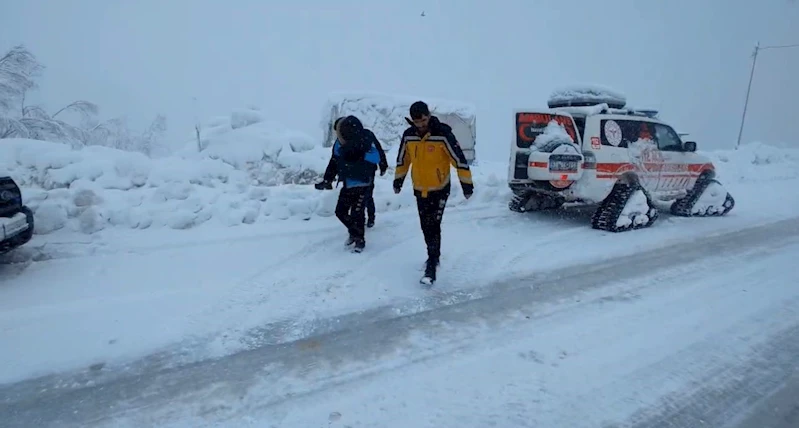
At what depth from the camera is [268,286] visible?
4.33 m

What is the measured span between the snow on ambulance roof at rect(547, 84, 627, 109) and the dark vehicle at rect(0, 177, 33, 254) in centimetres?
A: 791

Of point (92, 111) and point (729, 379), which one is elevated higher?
point (92, 111)

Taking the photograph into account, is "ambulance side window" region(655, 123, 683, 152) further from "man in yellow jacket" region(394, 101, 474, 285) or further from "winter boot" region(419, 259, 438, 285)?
"winter boot" region(419, 259, 438, 285)

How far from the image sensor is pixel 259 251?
534 centimetres

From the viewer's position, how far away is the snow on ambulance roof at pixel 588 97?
7.68m

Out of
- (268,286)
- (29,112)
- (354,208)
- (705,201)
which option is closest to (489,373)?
(268,286)

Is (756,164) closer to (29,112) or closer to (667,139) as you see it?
(667,139)

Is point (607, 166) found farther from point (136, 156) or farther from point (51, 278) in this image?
point (136, 156)

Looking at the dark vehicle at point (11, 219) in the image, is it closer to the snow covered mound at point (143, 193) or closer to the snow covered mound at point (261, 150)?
the snow covered mound at point (143, 193)

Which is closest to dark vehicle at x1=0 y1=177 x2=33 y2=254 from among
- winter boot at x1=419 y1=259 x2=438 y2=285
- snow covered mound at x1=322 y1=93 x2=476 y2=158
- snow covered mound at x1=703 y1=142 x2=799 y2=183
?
winter boot at x1=419 y1=259 x2=438 y2=285

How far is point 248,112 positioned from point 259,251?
8199 millimetres

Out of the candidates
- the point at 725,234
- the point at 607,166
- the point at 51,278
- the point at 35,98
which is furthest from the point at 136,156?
the point at 35,98

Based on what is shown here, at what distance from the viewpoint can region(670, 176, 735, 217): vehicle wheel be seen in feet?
26.8

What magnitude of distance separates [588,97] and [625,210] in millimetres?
2145
